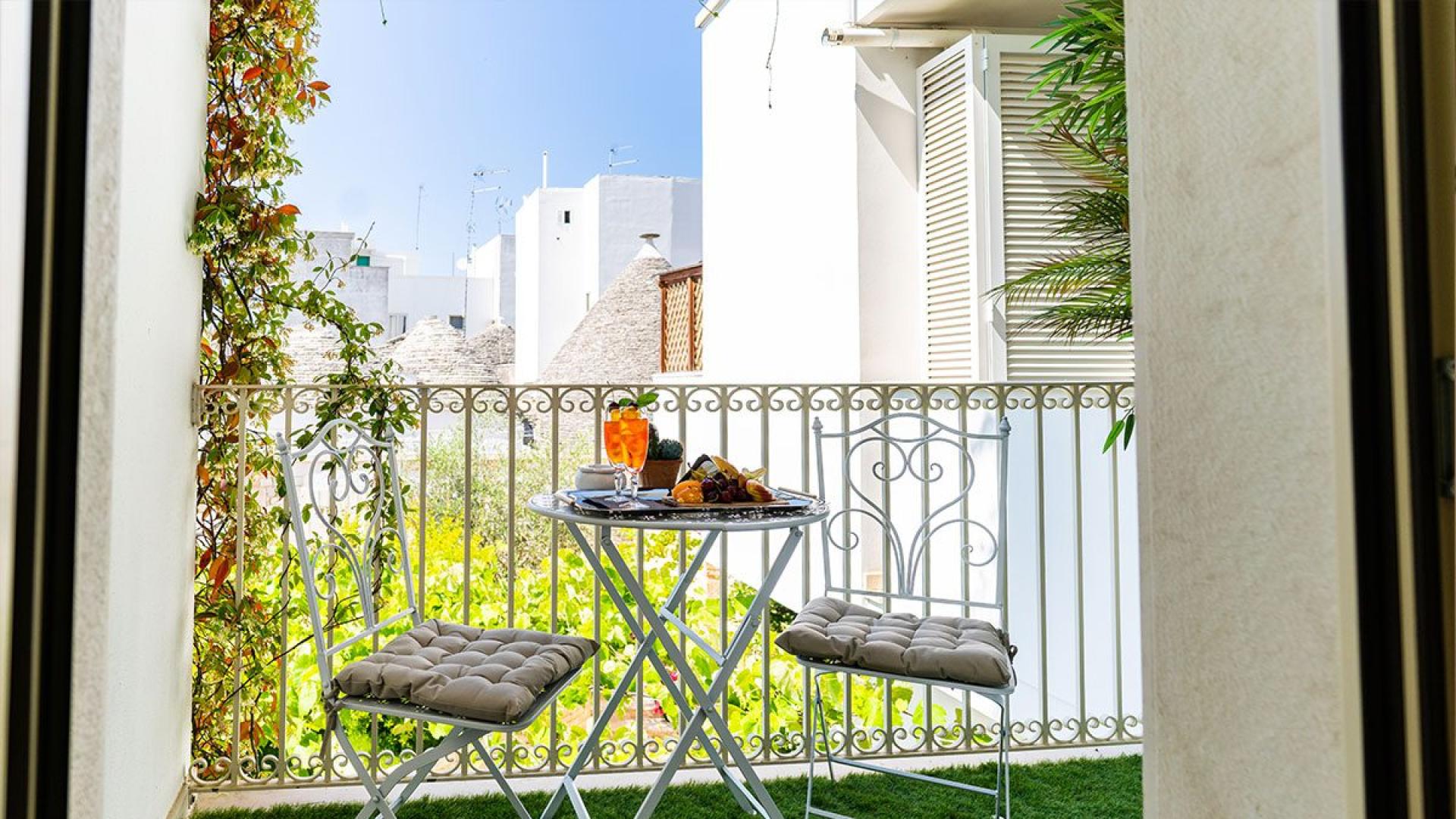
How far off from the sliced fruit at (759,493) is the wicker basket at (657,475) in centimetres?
33

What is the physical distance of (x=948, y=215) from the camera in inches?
189

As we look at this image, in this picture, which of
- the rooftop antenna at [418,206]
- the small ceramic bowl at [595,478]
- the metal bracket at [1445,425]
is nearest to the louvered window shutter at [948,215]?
the small ceramic bowl at [595,478]

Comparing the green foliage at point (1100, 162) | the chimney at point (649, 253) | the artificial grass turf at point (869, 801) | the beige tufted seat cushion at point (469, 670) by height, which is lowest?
the artificial grass turf at point (869, 801)

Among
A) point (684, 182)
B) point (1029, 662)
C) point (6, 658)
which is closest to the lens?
point (6, 658)

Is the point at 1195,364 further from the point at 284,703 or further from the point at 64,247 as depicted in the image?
the point at 284,703

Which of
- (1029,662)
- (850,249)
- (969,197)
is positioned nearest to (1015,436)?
(1029,662)

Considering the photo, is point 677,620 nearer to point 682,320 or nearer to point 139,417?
point 139,417

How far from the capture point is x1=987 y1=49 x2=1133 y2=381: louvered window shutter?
4.47m

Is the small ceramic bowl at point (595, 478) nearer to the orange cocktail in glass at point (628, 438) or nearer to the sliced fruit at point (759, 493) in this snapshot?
the orange cocktail in glass at point (628, 438)

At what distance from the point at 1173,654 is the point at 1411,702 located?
1.24 ft

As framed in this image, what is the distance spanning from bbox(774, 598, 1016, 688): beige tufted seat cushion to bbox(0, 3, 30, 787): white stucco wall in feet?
5.62

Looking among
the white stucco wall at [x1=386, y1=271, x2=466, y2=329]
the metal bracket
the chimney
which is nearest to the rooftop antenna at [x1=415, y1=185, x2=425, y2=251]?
the white stucco wall at [x1=386, y1=271, x2=466, y2=329]

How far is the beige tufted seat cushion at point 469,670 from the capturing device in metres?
1.89

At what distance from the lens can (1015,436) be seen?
13.1ft
